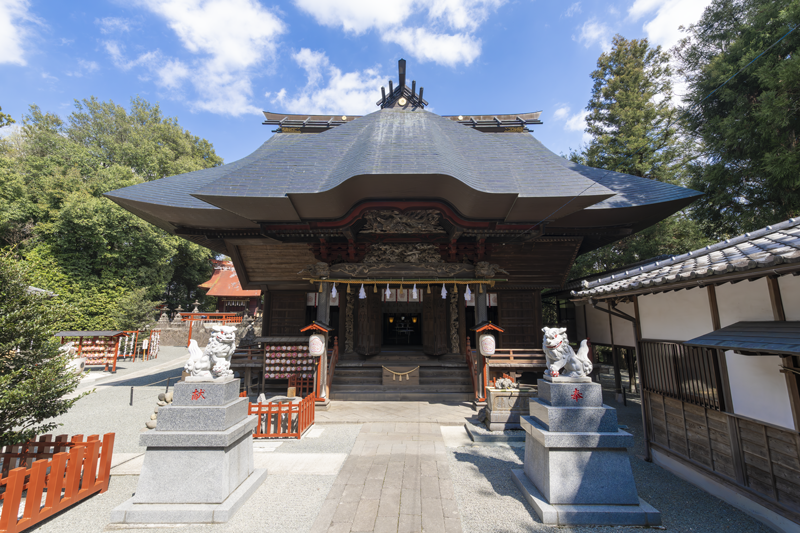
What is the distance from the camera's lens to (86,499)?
4.30 meters

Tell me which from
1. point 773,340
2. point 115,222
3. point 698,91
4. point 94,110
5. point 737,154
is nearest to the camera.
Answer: point 773,340

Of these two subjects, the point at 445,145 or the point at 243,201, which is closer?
the point at 243,201

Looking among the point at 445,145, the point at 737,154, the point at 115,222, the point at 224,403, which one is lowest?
the point at 224,403

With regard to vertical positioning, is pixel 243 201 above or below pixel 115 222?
below

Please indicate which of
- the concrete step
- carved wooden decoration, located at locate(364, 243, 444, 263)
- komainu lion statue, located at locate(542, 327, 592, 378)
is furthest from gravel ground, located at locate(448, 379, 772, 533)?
carved wooden decoration, located at locate(364, 243, 444, 263)

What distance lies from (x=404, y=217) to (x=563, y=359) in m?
6.34

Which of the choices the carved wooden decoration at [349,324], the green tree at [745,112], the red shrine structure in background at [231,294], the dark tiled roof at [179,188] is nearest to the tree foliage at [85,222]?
the red shrine structure in background at [231,294]

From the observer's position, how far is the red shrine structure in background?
26.0m

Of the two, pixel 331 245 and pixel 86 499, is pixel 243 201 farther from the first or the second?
pixel 86 499

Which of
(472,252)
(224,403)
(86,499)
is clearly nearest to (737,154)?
(472,252)

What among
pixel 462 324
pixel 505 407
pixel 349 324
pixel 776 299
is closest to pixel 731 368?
pixel 776 299

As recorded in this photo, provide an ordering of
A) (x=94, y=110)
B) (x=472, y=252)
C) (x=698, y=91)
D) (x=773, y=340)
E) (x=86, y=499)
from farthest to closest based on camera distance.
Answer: (x=94, y=110) < (x=472, y=252) < (x=698, y=91) < (x=86, y=499) < (x=773, y=340)

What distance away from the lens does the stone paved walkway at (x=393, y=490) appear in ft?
12.3

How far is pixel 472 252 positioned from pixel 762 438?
734 centimetres
